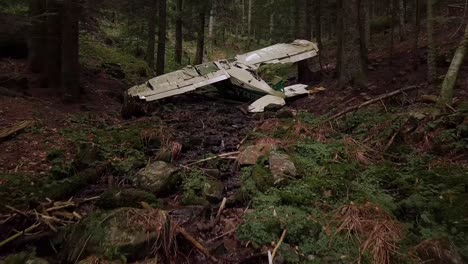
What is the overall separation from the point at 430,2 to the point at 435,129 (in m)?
4.01

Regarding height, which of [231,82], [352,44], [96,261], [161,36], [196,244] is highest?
[161,36]

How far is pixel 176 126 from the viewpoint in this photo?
9.89 m

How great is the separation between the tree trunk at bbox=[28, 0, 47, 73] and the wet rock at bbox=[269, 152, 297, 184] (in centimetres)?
790

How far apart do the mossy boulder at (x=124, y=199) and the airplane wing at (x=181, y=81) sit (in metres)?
6.89

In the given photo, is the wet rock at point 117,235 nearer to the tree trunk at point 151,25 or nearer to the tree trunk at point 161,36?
the tree trunk at point 161,36

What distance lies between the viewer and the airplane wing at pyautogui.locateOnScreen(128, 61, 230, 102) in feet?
39.5

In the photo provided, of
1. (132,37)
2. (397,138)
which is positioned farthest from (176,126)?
(132,37)

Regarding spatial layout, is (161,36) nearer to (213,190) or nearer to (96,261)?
(213,190)

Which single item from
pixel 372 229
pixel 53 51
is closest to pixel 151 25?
pixel 53 51

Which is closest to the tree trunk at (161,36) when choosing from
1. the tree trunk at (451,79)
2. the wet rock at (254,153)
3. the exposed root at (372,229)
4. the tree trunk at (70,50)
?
the tree trunk at (70,50)

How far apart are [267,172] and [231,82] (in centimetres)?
800

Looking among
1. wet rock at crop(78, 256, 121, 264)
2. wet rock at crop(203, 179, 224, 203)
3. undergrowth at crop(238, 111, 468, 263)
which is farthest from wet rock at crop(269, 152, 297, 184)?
wet rock at crop(78, 256, 121, 264)

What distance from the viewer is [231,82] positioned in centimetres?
1352

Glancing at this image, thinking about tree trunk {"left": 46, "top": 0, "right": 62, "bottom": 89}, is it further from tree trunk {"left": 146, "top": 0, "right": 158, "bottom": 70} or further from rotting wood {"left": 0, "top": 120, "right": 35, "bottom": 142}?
tree trunk {"left": 146, "top": 0, "right": 158, "bottom": 70}
